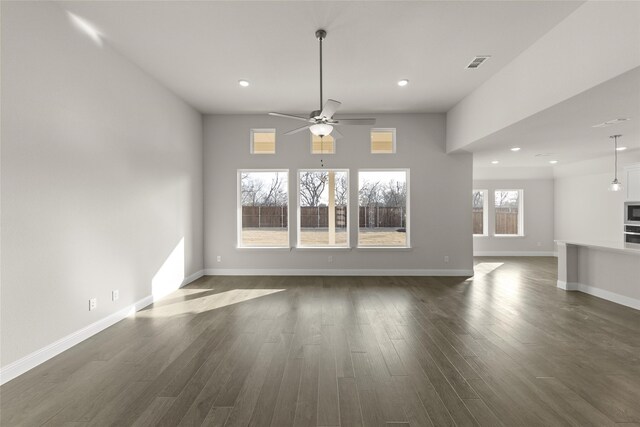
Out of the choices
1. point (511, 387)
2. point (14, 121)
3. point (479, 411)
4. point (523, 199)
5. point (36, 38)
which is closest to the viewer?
point (479, 411)

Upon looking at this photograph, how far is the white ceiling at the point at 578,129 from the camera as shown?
9.28 ft

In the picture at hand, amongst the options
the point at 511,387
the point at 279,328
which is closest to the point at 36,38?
the point at 279,328

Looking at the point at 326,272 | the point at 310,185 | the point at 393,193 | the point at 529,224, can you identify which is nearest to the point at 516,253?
the point at 529,224

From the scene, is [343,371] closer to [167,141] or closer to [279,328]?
[279,328]

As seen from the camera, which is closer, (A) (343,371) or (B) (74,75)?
(A) (343,371)

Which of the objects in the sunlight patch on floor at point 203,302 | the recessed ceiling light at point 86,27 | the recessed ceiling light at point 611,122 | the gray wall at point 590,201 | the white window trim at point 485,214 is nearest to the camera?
the recessed ceiling light at point 86,27

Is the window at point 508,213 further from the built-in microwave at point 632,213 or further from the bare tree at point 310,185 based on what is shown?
the bare tree at point 310,185

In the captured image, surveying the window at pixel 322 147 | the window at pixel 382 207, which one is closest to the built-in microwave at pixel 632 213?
the window at pixel 382 207

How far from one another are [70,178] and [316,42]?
3.01 meters

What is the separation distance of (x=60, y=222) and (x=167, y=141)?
2293mm

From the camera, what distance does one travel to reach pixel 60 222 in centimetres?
282

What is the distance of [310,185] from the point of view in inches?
244

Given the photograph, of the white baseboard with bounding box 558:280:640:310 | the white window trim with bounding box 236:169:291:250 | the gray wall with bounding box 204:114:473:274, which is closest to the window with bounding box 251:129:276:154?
the gray wall with bounding box 204:114:473:274

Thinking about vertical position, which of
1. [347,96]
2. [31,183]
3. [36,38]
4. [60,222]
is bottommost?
[60,222]
